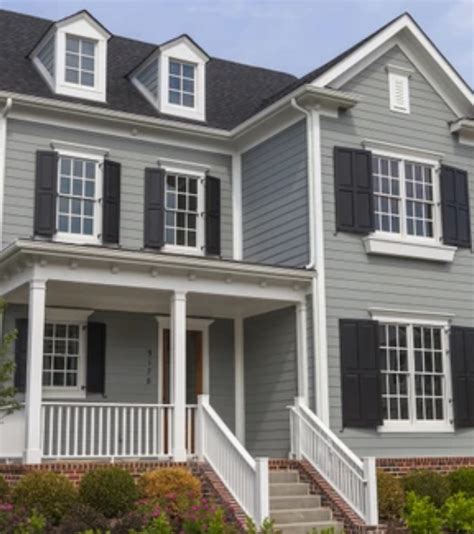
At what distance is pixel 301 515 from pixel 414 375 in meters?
4.17

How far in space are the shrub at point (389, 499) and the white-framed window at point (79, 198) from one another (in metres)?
6.53

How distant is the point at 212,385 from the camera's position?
16422 millimetres

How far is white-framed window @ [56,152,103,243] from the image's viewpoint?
15.6 meters

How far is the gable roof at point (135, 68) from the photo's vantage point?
16.5m

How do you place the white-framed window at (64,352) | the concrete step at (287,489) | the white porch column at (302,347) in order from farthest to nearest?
the white-framed window at (64,352) < the white porch column at (302,347) < the concrete step at (287,489)

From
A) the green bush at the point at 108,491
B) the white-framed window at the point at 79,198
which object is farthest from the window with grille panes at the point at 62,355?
the green bush at the point at 108,491

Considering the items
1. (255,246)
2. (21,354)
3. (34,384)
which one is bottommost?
(34,384)

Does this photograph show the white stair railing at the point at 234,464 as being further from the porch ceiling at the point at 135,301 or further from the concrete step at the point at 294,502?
the porch ceiling at the point at 135,301

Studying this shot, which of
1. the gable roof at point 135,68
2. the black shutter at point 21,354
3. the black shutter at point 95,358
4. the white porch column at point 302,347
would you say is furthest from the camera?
the gable roof at point 135,68

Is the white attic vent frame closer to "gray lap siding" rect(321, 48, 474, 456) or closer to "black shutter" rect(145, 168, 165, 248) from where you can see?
"gray lap siding" rect(321, 48, 474, 456)

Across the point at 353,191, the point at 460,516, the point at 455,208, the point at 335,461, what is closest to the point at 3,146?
the point at 353,191

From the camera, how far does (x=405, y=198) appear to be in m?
16.3

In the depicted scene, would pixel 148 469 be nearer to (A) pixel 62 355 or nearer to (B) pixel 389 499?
(A) pixel 62 355

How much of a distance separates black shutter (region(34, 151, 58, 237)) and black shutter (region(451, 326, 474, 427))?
24.8ft
